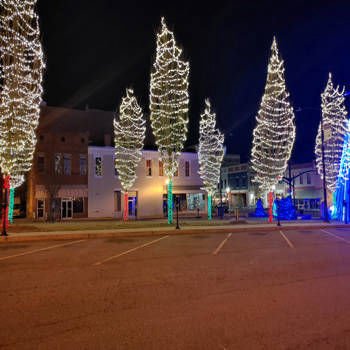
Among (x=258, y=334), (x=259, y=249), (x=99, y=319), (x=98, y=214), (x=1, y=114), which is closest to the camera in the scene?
(x=258, y=334)

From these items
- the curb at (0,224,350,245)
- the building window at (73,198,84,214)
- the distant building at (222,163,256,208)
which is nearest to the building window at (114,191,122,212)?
the building window at (73,198,84,214)

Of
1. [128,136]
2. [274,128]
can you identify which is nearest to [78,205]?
[128,136]

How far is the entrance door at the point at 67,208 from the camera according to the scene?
37625 mm

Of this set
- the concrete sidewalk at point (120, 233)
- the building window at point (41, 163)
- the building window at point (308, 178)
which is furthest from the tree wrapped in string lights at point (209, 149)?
the building window at point (308, 178)

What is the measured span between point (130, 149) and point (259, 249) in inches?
910

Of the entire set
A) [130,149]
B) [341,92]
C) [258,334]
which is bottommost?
[258,334]

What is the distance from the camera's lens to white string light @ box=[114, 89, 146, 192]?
34.5 metres

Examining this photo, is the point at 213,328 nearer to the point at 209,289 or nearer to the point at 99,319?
the point at 99,319

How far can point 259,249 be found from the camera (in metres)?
13.9

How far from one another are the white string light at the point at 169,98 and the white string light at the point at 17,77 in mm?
8268

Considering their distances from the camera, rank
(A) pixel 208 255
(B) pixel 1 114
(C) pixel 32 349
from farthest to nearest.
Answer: (B) pixel 1 114 < (A) pixel 208 255 < (C) pixel 32 349

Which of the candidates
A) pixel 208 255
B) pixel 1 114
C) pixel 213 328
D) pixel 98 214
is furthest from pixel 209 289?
pixel 98 214

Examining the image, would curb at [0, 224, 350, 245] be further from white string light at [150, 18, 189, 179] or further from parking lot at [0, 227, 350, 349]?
white string light at [150, 18, 189, 179]

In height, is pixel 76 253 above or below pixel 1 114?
below
